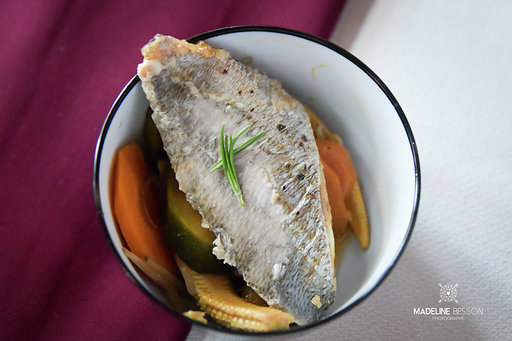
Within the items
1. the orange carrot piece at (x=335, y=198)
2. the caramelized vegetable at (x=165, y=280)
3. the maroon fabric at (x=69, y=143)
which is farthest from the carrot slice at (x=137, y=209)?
the orange carrot piece at (x=335, y=198)

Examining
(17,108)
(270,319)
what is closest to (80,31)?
(17,108)

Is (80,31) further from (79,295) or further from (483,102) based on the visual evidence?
(483,102)

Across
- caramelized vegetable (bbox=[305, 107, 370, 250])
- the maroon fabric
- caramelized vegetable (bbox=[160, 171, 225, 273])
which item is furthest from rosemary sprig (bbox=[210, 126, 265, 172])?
the maroon fabric

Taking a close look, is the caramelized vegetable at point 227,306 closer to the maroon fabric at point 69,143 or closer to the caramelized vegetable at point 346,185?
the maroon fabric at point 69,143

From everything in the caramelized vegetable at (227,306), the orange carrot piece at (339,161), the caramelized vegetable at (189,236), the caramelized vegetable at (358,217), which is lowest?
the caramelized vegetable at (227,306)

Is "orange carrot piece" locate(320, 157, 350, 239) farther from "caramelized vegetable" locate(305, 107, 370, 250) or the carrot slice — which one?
the carrot slice
